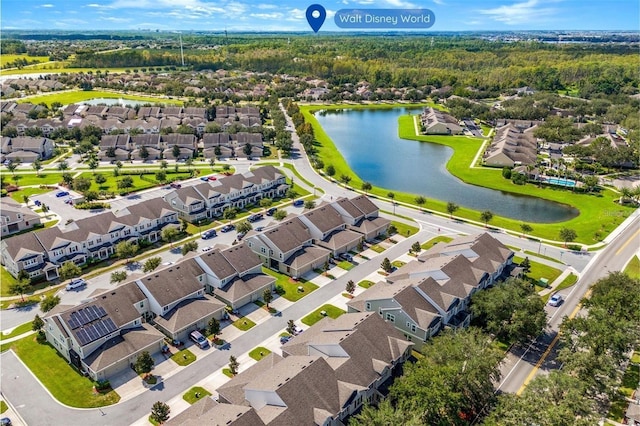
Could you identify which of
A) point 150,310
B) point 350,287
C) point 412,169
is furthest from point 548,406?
point 412,169

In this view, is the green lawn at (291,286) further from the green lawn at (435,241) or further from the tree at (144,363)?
the green lawn at (435,241)

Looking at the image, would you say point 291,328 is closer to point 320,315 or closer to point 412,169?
point 320,315

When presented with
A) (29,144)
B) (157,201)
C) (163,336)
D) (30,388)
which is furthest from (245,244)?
(29,144)

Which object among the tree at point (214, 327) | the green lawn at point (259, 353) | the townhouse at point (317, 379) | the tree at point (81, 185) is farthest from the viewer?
the tree at point (81, 185)

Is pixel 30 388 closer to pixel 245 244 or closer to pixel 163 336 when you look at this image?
pixel 163 336

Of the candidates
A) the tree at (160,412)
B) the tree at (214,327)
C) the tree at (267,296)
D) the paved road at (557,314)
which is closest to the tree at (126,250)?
the tree at (214,327)

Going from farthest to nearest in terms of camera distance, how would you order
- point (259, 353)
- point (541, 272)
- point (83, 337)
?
point (541, 272) < point (259, 353) < point (83, 337)

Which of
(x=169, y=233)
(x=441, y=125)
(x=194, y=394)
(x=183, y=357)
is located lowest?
(x=183, y=357)
